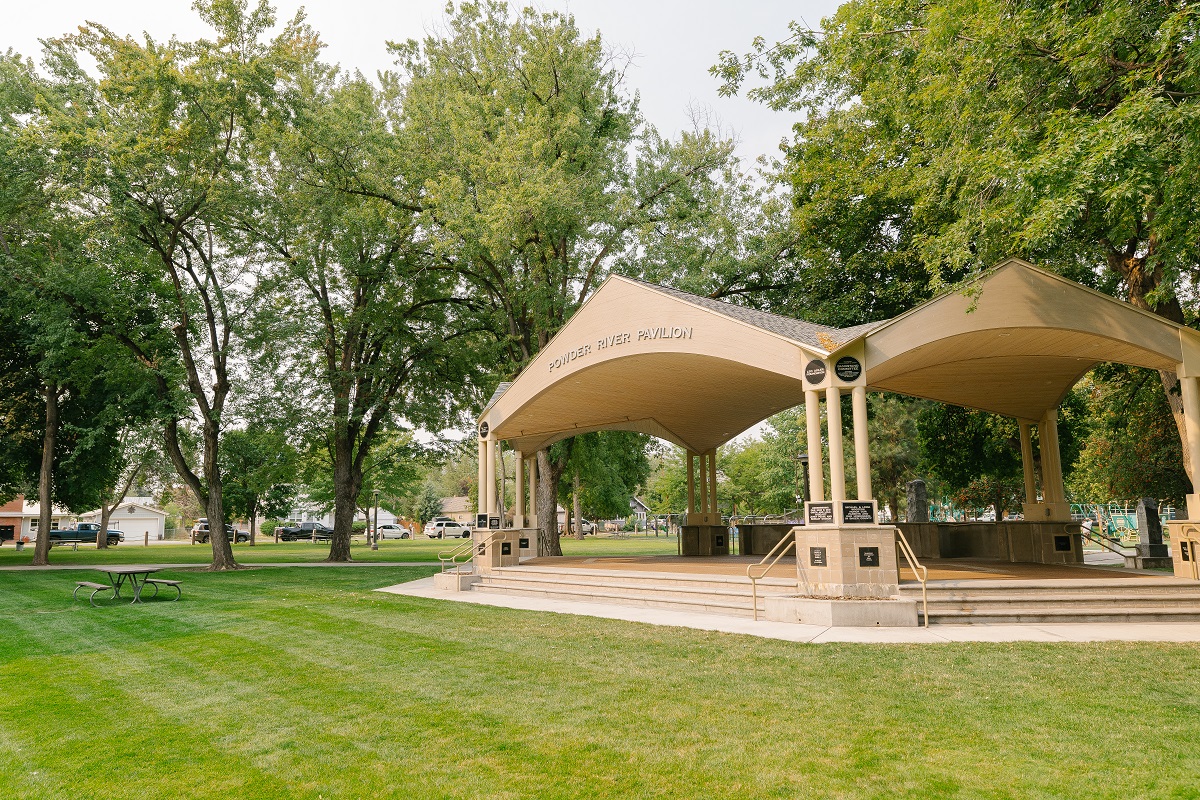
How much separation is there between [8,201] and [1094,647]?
91.8 feet

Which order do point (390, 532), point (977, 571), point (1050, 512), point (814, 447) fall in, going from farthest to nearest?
point (390, 532) → point (1050, 512) → point (977, 571) → point (814, 447)

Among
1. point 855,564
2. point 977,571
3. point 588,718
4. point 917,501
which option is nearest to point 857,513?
point 855,564

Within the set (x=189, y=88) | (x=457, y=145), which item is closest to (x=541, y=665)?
(x=457, y=145)

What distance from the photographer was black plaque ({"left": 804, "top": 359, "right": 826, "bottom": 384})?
37.9 feet

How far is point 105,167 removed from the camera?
22.3 meters

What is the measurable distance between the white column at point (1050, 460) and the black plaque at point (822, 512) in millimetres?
7886

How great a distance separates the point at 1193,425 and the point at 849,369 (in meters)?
5.32

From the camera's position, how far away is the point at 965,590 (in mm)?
10953

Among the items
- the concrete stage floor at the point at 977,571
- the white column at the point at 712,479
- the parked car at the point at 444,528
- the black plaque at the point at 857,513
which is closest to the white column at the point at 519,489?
the concrete stage floor at the point at 977,571

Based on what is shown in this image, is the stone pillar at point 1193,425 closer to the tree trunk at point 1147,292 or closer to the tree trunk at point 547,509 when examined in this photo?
the tree trunk at point 1147,292

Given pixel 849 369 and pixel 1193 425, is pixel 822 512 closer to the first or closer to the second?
pixel 849 369

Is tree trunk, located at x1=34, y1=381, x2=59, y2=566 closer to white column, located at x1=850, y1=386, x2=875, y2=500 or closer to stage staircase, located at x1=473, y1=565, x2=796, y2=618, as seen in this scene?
stage staircase, located at x1=473, y1=565, x2=796, y2=618

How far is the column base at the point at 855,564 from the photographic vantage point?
424 inches

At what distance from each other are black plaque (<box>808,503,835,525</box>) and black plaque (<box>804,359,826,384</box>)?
1.83m
